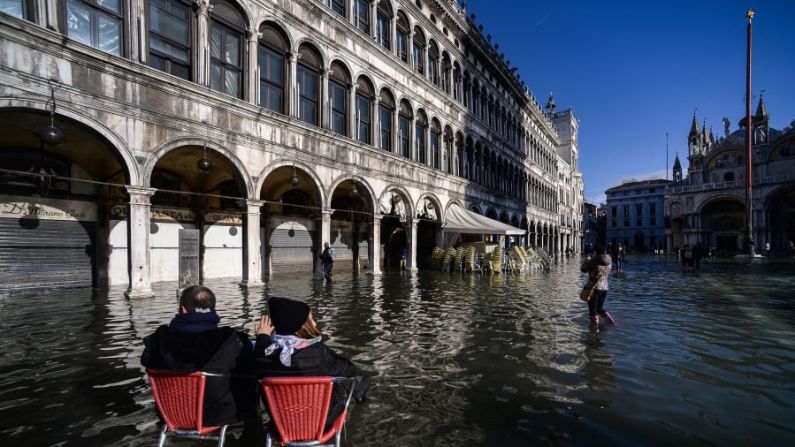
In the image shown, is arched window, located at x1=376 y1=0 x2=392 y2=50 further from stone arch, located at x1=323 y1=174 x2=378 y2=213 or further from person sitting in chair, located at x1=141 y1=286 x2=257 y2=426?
person sitting in chair, located at x1=141 y1=286 x2=257 y2=426

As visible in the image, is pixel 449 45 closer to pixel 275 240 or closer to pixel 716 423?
pixel 275 240

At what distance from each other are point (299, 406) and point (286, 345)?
0.41 metres

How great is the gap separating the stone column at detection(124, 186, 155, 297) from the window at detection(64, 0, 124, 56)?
359 centimetres

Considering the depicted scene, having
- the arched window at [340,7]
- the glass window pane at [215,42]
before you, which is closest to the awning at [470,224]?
the arched window at [340,7]

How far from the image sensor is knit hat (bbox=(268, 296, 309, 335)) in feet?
9.21

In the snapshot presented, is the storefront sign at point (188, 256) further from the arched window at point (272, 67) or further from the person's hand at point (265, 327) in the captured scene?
the person's hand at point (265, 327)

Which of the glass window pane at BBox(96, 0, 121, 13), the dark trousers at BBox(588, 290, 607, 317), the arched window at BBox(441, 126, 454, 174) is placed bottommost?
the dark trousers at BBox(588, 290, 607, 317)

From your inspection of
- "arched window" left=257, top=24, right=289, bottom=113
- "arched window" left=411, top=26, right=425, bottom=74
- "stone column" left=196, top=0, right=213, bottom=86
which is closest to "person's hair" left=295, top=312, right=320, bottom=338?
"stone column" left=196, top=0, right=213, bottom=86

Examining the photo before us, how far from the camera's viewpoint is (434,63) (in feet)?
76.4

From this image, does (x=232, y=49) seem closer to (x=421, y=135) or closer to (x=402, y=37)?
(x=402, y=37)

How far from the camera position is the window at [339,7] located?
1636 centimetres

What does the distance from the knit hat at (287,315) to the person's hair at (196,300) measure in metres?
0.64

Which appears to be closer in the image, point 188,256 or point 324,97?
point 188,256

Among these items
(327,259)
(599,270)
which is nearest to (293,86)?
(327,259)
